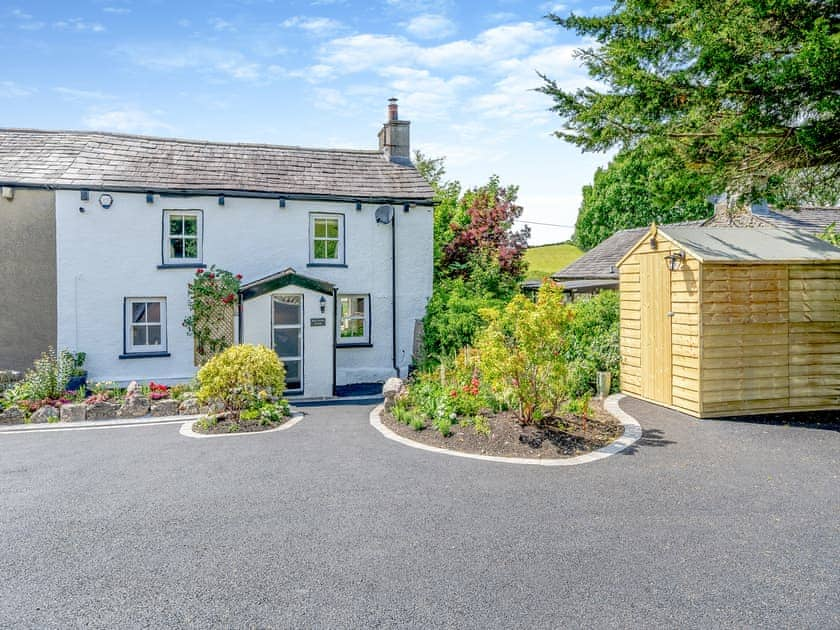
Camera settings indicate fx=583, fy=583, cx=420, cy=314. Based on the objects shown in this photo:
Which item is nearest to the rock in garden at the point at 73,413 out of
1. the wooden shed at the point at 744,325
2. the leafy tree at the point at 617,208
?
the wooden shed at the point at 744,325

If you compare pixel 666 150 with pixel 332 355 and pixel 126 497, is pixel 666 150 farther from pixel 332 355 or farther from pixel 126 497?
pixel 126 497

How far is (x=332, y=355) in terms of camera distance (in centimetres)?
1534

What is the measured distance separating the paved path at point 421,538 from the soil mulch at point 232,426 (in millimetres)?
1462

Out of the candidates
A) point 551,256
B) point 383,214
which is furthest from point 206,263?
point 551,256

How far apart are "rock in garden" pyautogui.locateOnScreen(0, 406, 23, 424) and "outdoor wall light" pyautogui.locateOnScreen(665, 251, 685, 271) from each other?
1330cm

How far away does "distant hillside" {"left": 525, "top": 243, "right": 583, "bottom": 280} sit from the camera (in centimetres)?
5309

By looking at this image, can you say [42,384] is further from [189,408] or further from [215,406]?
[215,406]

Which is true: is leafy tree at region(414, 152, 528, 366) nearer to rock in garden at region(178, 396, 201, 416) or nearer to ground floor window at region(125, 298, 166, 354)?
rock in garden at region(178, 396, 201, 416)

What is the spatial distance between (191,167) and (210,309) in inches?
172

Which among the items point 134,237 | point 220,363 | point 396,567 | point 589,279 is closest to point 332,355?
point 220,363

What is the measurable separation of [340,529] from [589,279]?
866 inches

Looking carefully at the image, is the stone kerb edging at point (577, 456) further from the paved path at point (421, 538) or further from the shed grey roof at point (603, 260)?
the shed grey roof at point (603, 260)

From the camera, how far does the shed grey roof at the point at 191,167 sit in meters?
15.6

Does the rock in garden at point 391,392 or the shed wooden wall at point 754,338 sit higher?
the shed wooden wall at point 754,338
